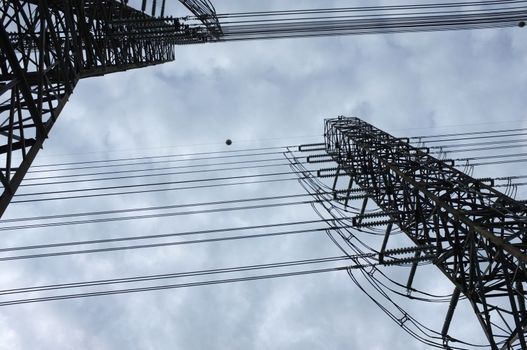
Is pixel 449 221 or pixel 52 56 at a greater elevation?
pixel 52 56

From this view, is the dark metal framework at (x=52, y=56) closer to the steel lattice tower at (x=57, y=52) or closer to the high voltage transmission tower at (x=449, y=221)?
the steel lattice tower at (x=57, y=52)

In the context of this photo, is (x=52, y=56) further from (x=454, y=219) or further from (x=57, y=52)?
(x=454, y=219)

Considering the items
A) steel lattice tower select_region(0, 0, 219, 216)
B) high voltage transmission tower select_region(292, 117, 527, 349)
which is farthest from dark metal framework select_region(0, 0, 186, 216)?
high voltage transmission tower select_region(292, 117, 527, 349)

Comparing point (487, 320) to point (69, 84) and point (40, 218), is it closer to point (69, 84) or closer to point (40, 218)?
point (69, 84)

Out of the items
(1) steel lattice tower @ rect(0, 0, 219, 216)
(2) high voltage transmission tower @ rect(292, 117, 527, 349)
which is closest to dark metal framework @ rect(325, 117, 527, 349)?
Answer: (2) high voltage transmission tower @ rect(292, 117, 527, 349)

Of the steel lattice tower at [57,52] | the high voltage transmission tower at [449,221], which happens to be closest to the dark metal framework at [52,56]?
the steel lattice tower at [57,52]

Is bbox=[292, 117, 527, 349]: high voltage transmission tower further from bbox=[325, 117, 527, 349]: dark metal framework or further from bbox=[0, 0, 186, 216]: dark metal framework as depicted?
bbox=[0, 0, 186, 216]: dark metal framework

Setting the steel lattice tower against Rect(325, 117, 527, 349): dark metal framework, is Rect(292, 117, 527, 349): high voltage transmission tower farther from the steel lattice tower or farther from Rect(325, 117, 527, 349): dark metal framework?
the steel lattice tower

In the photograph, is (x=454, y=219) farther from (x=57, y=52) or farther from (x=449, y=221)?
(x=57, y=52)

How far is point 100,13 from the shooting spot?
14992 mm

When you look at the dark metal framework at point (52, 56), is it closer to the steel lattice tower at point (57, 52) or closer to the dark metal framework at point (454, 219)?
the steel lattice tower at point (57, 52)

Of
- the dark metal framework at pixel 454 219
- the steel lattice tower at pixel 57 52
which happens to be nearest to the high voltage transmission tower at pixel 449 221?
the dark metal framework at pixel 454 219

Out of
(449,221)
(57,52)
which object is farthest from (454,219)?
Answer: (57,52)

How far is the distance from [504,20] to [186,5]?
10.8 meters
